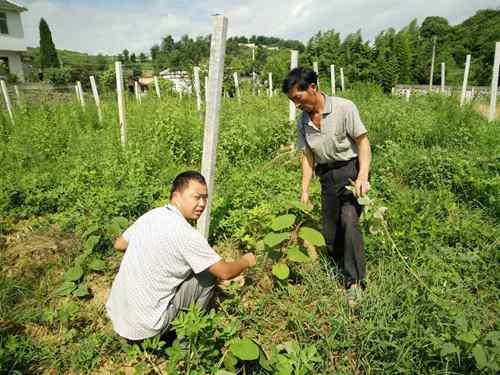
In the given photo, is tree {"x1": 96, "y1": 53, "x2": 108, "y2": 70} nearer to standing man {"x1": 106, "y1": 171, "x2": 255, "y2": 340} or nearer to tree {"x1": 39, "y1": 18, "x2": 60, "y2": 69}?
tree {"x1": 39, "y1": 18, "x2": 60, "y2": 69}

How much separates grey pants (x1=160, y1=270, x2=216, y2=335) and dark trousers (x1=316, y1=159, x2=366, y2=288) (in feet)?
3.40

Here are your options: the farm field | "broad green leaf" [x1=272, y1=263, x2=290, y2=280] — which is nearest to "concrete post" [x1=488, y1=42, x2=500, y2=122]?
the farm field

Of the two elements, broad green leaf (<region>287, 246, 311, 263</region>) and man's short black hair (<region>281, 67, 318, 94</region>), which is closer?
man's short black hair (<region>281, 67, 318, 94</region>)

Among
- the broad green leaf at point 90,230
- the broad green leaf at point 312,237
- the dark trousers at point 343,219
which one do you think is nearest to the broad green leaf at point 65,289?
the broad green leaf at point 90,230

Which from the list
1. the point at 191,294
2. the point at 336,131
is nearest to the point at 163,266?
the point at 191,294

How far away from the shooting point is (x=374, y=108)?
671 centimetres

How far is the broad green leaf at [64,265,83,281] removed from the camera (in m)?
2.77

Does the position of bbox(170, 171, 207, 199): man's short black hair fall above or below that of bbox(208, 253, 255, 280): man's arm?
above

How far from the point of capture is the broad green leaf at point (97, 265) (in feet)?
9.59

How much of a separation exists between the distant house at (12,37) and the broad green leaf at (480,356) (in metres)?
32.3

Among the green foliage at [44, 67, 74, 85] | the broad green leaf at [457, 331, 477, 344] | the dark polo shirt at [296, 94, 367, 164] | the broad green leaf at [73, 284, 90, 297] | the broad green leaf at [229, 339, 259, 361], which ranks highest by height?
the green foliage at [44, 67, 74, 85]

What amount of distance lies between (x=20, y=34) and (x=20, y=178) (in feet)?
95.9

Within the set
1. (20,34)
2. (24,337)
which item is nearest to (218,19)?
(24,337)

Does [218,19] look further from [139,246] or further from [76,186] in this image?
[76,186]
